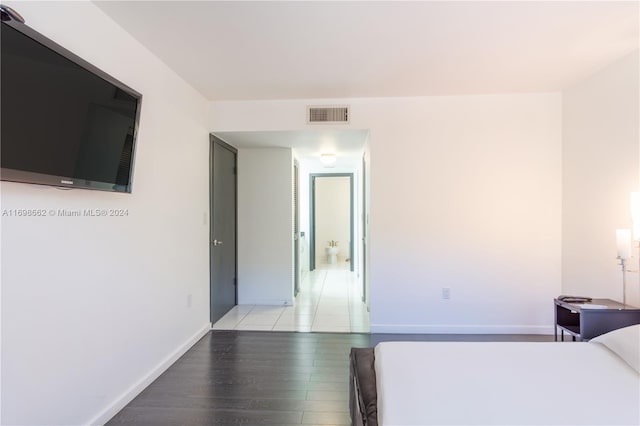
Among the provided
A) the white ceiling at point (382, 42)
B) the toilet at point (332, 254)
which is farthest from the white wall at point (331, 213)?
the white ceiling at point (382, 42)

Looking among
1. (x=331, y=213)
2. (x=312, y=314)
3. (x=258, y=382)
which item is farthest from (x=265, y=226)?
(x=331, y=213)

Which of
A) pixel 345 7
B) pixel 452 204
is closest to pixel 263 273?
pixel 452 204

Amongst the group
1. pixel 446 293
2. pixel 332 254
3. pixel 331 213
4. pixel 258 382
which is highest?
pixel 331 213

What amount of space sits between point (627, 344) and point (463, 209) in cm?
191

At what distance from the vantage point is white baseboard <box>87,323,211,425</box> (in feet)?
6.57

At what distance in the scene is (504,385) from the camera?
1.45 metres

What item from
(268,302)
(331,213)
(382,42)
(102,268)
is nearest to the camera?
(102,268)

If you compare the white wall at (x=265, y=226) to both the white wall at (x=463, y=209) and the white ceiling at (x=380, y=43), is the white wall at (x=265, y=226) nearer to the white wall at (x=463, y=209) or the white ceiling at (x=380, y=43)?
the white wall at (x=463, y=209)

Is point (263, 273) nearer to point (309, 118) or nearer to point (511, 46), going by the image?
point (309, 118)

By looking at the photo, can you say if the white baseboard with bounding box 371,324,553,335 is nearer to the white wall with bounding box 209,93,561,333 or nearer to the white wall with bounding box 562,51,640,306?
the white wall with bounding box 209,93,561,333

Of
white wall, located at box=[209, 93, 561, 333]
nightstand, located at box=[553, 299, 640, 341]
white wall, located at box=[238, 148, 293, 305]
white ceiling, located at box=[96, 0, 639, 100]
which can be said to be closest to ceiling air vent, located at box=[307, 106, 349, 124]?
white wall, located at box=[209, 93, 561, 333]

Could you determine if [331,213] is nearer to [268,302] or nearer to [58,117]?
[268,302]

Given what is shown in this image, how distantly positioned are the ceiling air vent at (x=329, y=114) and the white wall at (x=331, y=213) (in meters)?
4.68

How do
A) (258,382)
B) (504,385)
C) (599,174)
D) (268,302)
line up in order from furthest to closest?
(268,302), (599,174), (258,382), (504,385)
